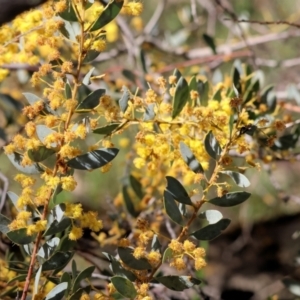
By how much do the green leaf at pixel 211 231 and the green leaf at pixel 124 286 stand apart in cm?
9

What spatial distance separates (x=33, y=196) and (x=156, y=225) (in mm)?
303

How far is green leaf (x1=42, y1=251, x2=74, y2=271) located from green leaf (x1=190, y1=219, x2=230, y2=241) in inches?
5.5

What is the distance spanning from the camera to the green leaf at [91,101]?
0.59 meters

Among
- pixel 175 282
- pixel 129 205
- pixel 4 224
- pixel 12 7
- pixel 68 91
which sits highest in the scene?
pixel 12 7

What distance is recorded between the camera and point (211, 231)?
623mm

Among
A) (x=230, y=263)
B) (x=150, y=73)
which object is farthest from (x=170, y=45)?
(x=230, y=263)

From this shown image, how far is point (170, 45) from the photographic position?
4.62 feet

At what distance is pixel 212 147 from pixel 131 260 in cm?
15

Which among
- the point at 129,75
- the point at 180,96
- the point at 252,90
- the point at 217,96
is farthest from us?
the point at 129,75

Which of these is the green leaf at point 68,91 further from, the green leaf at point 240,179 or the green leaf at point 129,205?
the green leaf at point 129,205

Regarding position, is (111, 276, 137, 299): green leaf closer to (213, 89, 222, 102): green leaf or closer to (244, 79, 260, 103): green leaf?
(213, 89, 222, 102): green leaf

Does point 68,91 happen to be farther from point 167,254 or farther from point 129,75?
point 129,75

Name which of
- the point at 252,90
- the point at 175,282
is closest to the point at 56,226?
the point at 175,282

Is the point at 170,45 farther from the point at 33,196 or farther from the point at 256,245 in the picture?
the point at 33,196
